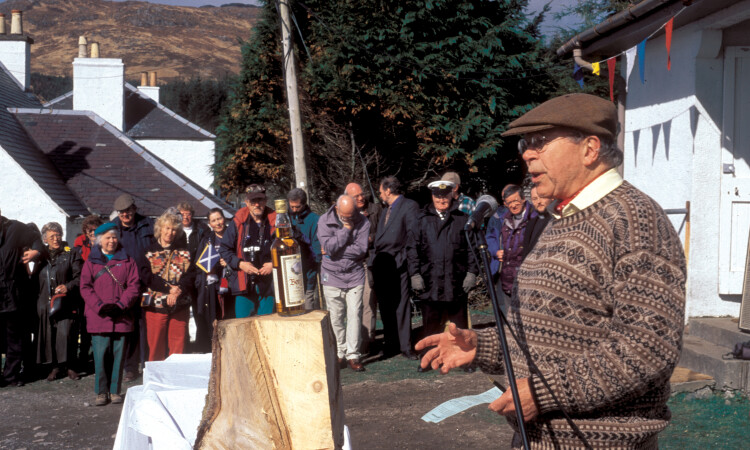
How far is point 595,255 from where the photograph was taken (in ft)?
7.22

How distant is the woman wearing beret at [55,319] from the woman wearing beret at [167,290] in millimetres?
1393

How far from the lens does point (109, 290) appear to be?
795cm

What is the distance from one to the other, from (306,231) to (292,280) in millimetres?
6223

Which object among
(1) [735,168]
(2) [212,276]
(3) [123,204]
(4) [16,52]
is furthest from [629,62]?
(4) [16,52]

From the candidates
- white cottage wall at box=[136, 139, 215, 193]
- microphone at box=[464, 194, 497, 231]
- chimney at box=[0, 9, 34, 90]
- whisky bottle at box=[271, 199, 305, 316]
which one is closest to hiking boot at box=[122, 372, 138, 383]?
whisky bottle at box=[271, 199, 305, 316]

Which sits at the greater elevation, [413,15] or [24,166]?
[413,15]

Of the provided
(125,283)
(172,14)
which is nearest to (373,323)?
(125,283)

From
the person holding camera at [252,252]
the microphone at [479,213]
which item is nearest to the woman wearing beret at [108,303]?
the person holding camera at [252,252]

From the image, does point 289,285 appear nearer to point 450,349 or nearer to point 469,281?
point 450,349

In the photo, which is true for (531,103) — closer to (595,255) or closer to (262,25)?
(262,25)

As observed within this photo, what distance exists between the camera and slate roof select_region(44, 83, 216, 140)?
29.4 meters

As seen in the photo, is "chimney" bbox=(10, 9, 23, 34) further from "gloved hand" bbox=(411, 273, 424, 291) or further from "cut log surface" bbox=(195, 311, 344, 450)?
"cut log surface" bbox=(195, 311, 344, 450)

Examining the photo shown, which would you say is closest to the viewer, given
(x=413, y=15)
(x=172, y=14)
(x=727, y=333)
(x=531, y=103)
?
(x=727, y=333)

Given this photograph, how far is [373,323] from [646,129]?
14.5 feet
